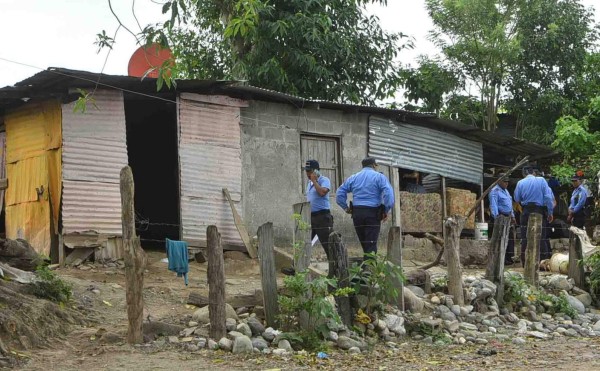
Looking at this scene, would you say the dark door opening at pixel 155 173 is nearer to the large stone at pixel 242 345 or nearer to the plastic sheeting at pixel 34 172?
the plastic sheeting at pixel 34 172

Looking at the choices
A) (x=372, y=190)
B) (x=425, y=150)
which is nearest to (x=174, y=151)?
(x=425, y=150)

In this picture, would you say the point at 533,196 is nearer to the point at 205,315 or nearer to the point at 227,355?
the point at 205,315

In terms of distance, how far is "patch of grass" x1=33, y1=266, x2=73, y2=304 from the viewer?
872cm

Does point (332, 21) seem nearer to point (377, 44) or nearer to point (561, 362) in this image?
point (377, 44)

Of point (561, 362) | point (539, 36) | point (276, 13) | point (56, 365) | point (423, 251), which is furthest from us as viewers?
point (539, 36)

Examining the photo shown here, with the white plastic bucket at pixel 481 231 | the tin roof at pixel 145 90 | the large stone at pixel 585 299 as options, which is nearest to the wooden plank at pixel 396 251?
the large stone at pixel 585 299

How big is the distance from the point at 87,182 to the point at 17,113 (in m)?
2.07

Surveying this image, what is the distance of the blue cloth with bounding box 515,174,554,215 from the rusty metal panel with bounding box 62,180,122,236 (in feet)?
20.7

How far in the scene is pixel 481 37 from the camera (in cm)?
2172

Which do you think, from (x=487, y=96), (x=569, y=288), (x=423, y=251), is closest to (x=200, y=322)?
(x=569, y=288)

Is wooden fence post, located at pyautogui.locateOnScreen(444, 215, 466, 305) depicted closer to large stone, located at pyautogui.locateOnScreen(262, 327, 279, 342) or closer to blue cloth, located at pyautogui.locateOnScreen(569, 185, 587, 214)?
large stone, located at pyautogui.locateOnScreen(262, 327, 279, 342)

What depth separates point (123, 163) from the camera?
41.9 ft

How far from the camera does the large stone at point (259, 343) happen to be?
25.4 feet

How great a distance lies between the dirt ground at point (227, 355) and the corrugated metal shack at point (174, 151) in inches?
117
